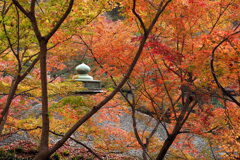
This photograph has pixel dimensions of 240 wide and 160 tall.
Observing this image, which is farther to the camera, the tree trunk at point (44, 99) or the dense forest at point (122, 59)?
Result: the dense forest at point (122, 59)

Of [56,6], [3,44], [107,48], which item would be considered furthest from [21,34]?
[107,48]

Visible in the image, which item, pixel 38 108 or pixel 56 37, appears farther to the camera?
pixel 38 108

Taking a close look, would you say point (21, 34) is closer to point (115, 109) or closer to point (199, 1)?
point (115, 109)

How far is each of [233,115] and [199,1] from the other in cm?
289

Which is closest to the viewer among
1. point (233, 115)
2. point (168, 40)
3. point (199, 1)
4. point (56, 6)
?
point (56, 6)

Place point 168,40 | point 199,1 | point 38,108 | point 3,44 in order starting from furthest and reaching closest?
point 38,108
point 168,40
point 199,1
point 3,44

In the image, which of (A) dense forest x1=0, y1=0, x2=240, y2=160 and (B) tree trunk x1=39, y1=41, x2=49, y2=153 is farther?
(A) dense forest x1=0, y1=0, x2=240, y2=160

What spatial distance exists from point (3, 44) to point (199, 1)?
3.95 m

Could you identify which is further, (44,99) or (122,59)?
(122,59)

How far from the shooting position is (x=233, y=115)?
595 cm

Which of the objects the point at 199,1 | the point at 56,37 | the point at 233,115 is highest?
the point at 199,1

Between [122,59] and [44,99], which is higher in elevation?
[122,59]

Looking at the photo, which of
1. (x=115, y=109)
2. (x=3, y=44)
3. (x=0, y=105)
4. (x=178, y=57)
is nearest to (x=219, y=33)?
(x=178, y=57)

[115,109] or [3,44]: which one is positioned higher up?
[3,44]
